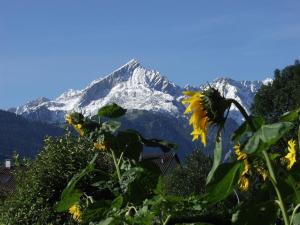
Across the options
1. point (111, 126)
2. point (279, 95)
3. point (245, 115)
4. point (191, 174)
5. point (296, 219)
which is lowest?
point (296, 219)

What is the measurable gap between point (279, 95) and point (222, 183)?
42693 millimetres

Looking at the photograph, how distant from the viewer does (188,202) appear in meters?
1.56

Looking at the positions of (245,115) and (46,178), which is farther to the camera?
(46,178)

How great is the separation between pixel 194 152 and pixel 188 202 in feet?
136

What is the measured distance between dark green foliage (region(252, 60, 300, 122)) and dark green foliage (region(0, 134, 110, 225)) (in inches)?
1046

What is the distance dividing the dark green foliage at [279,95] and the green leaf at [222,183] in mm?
40945

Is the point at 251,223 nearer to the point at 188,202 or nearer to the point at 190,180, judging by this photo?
the point at 188,202

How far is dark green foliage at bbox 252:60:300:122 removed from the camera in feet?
141

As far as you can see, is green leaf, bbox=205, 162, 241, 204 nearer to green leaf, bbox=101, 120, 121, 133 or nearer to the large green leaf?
the large green leaf

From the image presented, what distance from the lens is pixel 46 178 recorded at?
54.4 feet

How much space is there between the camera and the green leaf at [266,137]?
4.16ft

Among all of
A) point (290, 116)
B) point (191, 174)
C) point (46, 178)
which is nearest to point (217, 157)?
point (290, 116)

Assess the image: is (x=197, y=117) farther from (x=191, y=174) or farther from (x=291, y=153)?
(x=191, y=174)

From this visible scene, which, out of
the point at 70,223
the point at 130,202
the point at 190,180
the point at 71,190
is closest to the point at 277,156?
the point at 130,202
